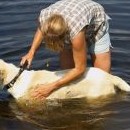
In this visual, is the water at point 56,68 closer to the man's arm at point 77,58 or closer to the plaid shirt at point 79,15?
the man's arm at point 77,58

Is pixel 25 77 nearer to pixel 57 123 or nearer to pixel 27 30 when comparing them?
pixel 57 123

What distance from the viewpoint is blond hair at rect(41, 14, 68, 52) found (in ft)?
20.9

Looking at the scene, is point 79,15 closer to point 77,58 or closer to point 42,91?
point 77,58

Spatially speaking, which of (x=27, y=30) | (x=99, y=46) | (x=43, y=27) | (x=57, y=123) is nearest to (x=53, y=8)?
(x=43, y=27)

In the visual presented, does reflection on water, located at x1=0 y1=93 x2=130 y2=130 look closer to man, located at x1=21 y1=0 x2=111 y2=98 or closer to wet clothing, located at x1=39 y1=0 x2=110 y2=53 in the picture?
man, located at x1=21 y1=0 x2=111 y2=98

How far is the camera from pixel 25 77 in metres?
7.25

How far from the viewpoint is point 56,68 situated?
906 cm

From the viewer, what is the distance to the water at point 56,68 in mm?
7172

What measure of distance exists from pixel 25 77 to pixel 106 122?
1.47 meters

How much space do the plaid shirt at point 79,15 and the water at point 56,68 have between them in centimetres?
121

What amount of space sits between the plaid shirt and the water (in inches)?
47.6

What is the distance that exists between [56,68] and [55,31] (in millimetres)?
2764

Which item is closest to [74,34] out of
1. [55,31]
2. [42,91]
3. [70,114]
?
[55,31]

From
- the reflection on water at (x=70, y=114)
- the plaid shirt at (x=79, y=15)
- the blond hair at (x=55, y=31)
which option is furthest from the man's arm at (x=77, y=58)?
the reflection on water at (x=70, y=114)
